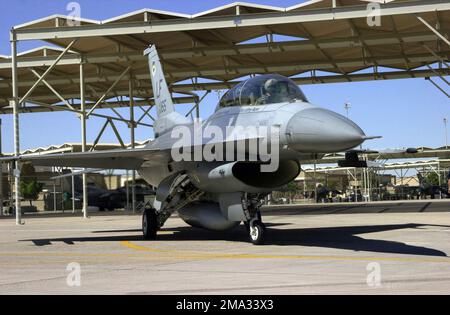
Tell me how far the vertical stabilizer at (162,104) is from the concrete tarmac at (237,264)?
149 inches

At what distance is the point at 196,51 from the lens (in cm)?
2809

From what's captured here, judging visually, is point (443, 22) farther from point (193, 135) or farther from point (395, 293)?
point (395, 293)

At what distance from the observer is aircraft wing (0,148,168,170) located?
15172 millimetres

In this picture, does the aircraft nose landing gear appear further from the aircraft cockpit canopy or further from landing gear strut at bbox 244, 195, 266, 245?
the aircraft cockpit canopy

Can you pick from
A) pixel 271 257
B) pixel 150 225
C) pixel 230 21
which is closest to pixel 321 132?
pixel 271 257

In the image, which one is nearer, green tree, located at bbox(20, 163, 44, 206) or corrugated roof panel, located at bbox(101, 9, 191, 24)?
corrugated roof panel, located at bbox(101, 9, 191, 24)

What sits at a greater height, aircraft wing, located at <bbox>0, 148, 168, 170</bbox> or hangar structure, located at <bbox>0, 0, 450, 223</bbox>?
hangar structure, located at <bbox>0, 0, 450, 223</bbox>

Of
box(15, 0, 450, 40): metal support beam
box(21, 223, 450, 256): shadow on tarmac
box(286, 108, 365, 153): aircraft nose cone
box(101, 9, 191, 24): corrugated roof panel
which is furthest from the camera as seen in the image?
box(101, 9, 191, 24): corrugated roof panel

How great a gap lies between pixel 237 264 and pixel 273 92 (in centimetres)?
407

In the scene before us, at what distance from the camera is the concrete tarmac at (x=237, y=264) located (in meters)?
7.21

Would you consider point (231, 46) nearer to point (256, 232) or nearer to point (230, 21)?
point (230, 21)

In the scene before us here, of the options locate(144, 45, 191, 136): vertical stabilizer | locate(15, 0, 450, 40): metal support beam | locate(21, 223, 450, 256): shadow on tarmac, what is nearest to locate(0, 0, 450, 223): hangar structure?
locate(15, 0, 450, 40): metal support beam

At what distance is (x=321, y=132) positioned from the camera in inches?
392
